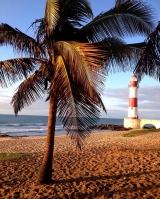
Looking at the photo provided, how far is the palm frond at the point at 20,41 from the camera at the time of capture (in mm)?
5465

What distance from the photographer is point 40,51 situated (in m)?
5.58

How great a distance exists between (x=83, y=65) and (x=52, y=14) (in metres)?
1.84

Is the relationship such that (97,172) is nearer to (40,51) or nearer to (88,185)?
(88,185)

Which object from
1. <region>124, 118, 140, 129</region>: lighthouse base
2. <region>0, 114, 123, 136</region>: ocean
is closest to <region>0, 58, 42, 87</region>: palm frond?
<region>0, 114, 123, 136</region>: ocean

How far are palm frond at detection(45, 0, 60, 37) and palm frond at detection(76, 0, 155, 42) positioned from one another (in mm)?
670

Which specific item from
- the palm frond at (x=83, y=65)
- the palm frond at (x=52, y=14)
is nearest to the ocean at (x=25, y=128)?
the palm frond at (x=52, y=14)

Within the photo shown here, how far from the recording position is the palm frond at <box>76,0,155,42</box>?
17.8ft

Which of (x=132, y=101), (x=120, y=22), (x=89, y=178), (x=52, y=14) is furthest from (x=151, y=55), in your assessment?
(x=132, y=101)

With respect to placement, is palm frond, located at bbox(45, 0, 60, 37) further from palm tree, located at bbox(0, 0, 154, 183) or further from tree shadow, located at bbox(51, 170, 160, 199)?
tree shadow, located at bbox(51, 170, 160, 199)

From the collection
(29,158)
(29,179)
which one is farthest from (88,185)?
(29,158)

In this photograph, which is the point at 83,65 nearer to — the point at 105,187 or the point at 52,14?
the point at 52,14

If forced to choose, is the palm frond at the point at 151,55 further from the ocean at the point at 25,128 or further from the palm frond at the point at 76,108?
the ocean at the point at 25,128

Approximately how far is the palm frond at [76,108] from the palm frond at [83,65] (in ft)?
0.38

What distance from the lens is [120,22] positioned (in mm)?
5566
